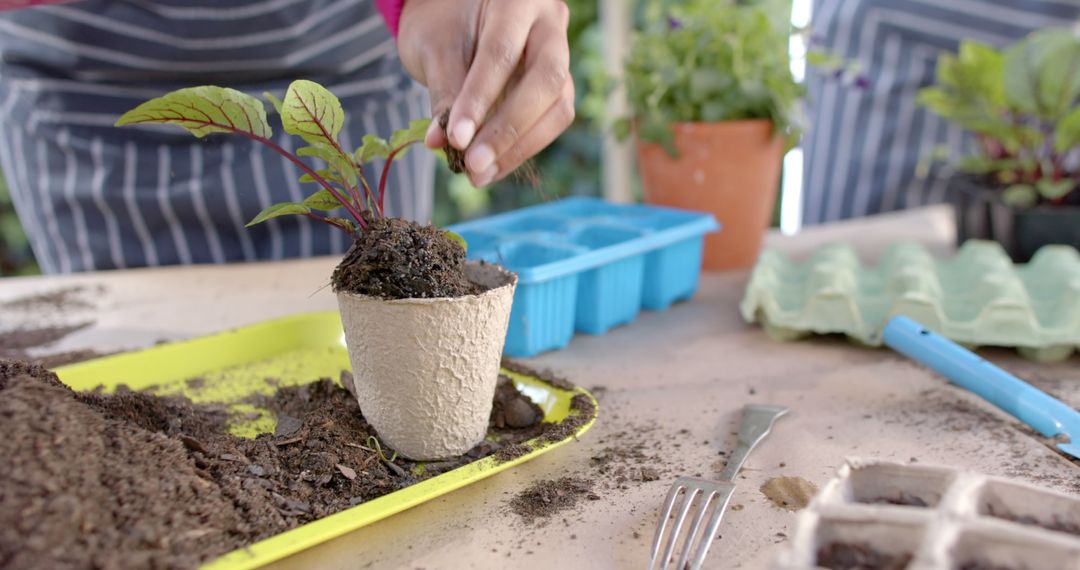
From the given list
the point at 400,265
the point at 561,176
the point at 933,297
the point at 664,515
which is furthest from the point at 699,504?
the point at 561,176

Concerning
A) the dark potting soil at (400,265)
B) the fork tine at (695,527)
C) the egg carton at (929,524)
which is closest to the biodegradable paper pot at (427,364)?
the dark potting soil at (400,265)

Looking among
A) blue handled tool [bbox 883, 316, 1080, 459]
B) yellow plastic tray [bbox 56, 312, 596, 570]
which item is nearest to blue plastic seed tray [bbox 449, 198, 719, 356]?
Result: yellow plastic tray [bbox 56, 312, 596, 570]

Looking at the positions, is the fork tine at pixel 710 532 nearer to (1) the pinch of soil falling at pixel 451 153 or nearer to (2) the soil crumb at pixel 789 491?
(2) the soil crumb at pixel 789 491

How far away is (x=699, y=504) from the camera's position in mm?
671

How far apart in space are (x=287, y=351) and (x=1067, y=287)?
1.00 m

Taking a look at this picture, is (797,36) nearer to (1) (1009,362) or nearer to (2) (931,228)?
(2) (931,228)

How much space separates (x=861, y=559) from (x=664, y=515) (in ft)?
0.57

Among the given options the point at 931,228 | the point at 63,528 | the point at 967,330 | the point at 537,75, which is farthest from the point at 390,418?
the point at 931,228

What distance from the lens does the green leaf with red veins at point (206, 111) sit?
0.68 meters

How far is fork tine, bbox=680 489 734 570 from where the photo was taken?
594 millimetres

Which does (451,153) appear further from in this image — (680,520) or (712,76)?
(712,76)

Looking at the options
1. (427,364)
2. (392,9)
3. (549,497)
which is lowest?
(549,497)

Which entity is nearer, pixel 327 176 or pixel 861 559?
pixel 861 559

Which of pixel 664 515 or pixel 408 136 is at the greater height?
pixel 408 136
